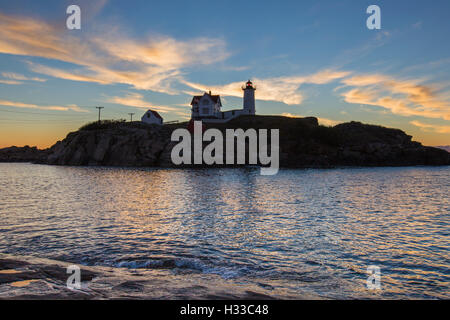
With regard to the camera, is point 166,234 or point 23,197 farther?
point 23,197

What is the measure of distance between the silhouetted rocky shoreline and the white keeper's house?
3.92 metres

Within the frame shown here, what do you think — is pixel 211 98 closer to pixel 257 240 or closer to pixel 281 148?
pixel 281 148

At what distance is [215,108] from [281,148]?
105ft

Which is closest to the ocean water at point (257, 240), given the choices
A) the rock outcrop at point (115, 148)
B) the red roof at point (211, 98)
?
the rock outcrop at point (115, 148)

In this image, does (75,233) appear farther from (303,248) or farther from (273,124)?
(273,124)

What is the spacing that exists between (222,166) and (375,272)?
232ft

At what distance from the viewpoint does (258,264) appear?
11.3 m

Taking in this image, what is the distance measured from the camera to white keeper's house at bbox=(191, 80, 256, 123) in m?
113

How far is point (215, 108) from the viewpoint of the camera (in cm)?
11469

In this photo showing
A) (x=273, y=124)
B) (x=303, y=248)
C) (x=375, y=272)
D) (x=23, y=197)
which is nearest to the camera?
(x=375, y=272)

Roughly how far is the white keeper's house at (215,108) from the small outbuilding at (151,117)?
12619mm

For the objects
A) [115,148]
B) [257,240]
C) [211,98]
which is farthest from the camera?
[211,98]

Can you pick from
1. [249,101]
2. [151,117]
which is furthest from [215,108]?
[151,117]
